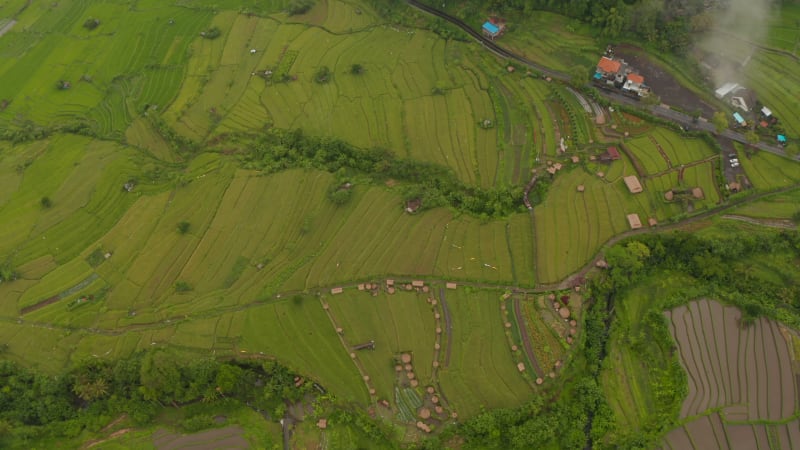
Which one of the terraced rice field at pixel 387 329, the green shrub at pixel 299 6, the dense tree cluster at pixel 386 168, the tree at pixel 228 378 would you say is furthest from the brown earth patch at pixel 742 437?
the green shrub at pixel 299 6

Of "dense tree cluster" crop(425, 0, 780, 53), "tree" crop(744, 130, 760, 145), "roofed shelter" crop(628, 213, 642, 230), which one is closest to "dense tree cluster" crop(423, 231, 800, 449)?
"roofed shelter" crop(628, 213, 642, 230)

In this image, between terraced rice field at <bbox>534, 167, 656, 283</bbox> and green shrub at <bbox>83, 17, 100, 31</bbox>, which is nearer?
terraced rice field at <bbox>534, 167, 656, 283</bbox>

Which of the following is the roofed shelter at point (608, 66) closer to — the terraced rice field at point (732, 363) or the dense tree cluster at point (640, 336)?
the dense tree cluster at point (640, 336)

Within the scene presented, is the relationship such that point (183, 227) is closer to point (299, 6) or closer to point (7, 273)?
point (7, 273)

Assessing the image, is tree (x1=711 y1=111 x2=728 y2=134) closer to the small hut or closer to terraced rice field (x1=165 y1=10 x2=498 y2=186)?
terraced rice field (x1=165 y1=10 x2=498 y2=186)

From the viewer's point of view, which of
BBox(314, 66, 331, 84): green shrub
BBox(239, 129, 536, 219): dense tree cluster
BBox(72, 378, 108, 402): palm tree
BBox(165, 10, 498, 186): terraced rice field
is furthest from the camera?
BBox(314, 66, 331, 84): green shrub

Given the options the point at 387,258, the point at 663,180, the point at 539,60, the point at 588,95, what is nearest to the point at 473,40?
the point at 539,60

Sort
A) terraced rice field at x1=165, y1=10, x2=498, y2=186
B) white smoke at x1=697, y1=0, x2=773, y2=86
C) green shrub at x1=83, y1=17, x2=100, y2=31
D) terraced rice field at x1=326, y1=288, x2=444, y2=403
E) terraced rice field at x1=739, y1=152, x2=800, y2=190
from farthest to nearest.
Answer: green shrub at x1=83, y1=17, x2=100, y2=31
white smoke at x1=697, y1=0, x2=773, y2=86
terraced rice field at x1=165, y1=10, x2=498, y2=186
terraced rice field at x1=739, y1=152, x2=800, y2=190
terraced rice field at x1=326, y1=288, x2=444, y2=403
